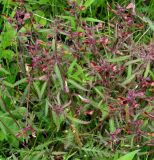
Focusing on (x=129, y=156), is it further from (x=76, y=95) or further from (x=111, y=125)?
(x=76, y=95)

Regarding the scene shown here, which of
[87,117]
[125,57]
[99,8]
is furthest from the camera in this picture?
[99,8]

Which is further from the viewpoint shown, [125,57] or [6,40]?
[6,40]

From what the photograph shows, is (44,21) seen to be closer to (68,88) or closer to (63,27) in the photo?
(63,27)

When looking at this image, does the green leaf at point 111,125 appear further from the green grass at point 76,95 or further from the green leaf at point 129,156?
the green leaf at point 129,156

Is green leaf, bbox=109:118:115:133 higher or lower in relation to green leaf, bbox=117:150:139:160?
higher

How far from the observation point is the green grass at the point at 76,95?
7.43ft

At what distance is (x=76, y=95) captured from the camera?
93.9 inches

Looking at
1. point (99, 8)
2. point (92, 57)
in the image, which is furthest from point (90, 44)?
point (99, 8)

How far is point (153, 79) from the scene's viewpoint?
8.43 ft

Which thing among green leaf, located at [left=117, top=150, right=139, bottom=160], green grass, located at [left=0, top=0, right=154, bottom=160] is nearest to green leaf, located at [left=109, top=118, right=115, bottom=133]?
green grass, located at [left=0, top=0, right=154, bottom=160]

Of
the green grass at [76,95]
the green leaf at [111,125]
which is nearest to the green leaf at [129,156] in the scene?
the green grass at [76,95]

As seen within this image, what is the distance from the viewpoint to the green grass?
226 cm

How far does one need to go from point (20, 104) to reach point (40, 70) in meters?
0.20

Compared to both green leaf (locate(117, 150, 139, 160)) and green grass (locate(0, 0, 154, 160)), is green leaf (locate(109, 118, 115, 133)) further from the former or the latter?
green leaf (locate(117, 150, 139, 160))
